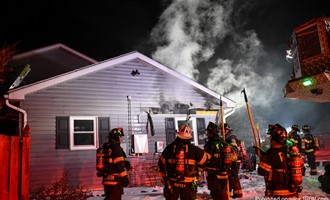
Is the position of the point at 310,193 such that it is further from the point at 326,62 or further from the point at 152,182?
the point at 152,182

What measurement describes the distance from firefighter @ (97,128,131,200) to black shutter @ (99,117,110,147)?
5.12 m

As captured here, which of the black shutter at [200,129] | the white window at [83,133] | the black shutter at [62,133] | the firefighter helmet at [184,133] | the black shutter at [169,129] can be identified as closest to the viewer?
the firefighter helmet at [184,133]

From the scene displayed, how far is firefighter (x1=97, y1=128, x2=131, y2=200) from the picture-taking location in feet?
21.1

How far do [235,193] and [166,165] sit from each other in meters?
3.55

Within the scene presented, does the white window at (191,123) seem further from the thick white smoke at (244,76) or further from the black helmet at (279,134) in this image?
the thick white smoke at (244,76)

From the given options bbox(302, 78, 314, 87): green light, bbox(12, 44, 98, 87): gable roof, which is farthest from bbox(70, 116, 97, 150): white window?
bbox(302, 78, 314, 87): green light

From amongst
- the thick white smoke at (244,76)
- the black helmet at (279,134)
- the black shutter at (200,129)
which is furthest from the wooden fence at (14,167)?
the thick white smoke at (244,76)

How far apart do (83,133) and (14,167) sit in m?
5.68

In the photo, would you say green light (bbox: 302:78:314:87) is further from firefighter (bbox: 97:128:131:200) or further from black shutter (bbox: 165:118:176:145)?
black shutter (bbox: 165:118:176:145)

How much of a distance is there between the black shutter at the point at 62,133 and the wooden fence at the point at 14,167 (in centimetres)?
445

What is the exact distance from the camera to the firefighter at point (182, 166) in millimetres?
5070

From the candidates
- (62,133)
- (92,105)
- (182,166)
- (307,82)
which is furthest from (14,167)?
(307,82)

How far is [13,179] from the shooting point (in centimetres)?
570

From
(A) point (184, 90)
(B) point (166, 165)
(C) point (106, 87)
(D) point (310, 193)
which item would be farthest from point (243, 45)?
(B) point (166, 165)
